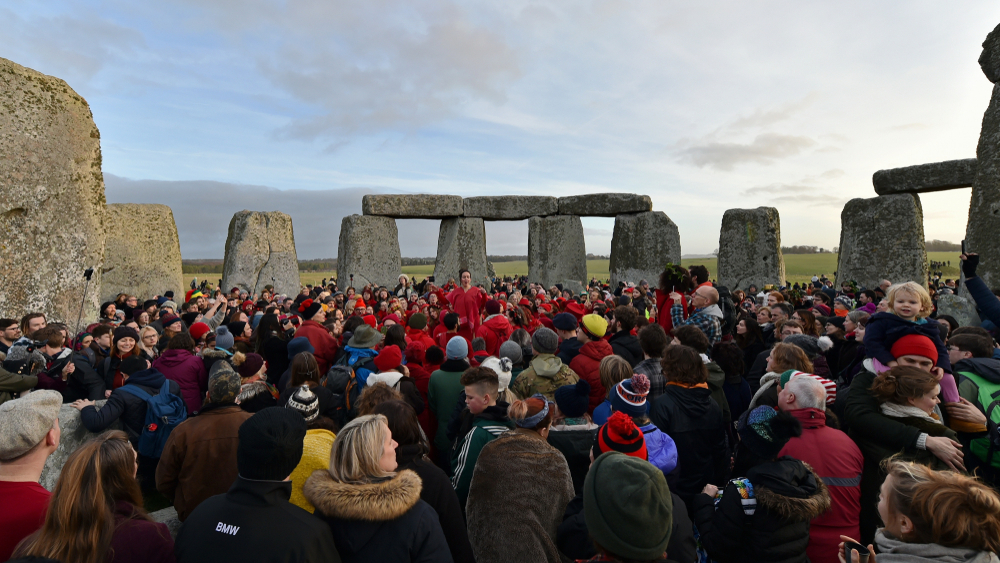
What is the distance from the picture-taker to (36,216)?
643 centimetres

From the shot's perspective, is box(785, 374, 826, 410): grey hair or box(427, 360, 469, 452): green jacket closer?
box(785, 374, 826, 410): grey hair

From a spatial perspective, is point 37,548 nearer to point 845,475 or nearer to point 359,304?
point 845,475

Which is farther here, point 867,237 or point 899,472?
point 867,237

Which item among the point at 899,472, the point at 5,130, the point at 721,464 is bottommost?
the point at 721,464

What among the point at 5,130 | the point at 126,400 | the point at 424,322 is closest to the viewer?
the point at 126,400

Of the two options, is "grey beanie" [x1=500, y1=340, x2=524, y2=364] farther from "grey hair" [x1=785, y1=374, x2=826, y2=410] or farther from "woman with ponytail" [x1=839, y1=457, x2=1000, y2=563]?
"woman with ponytail" [x1=839, y1=457, x2=1000, y2=563]

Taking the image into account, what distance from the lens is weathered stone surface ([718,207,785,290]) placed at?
1267 centimetres

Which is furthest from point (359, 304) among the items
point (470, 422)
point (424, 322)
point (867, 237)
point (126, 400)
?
point (867, 237)

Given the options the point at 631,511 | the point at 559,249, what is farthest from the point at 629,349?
the point at 559,249

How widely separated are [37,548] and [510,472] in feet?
4.83

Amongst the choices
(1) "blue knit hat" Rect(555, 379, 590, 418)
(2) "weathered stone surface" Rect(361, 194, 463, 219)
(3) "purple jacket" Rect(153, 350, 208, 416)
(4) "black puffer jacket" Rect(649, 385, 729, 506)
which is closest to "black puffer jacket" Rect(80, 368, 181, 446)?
(3) "purple jacket" Rect(153, 350, 208, 416)

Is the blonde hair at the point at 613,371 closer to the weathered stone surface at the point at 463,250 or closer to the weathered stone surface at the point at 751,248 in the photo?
the weathered stone surface at the point at 751,248

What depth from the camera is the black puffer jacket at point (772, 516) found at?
6.47 feet

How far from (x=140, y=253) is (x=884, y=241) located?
15276 millimetres
